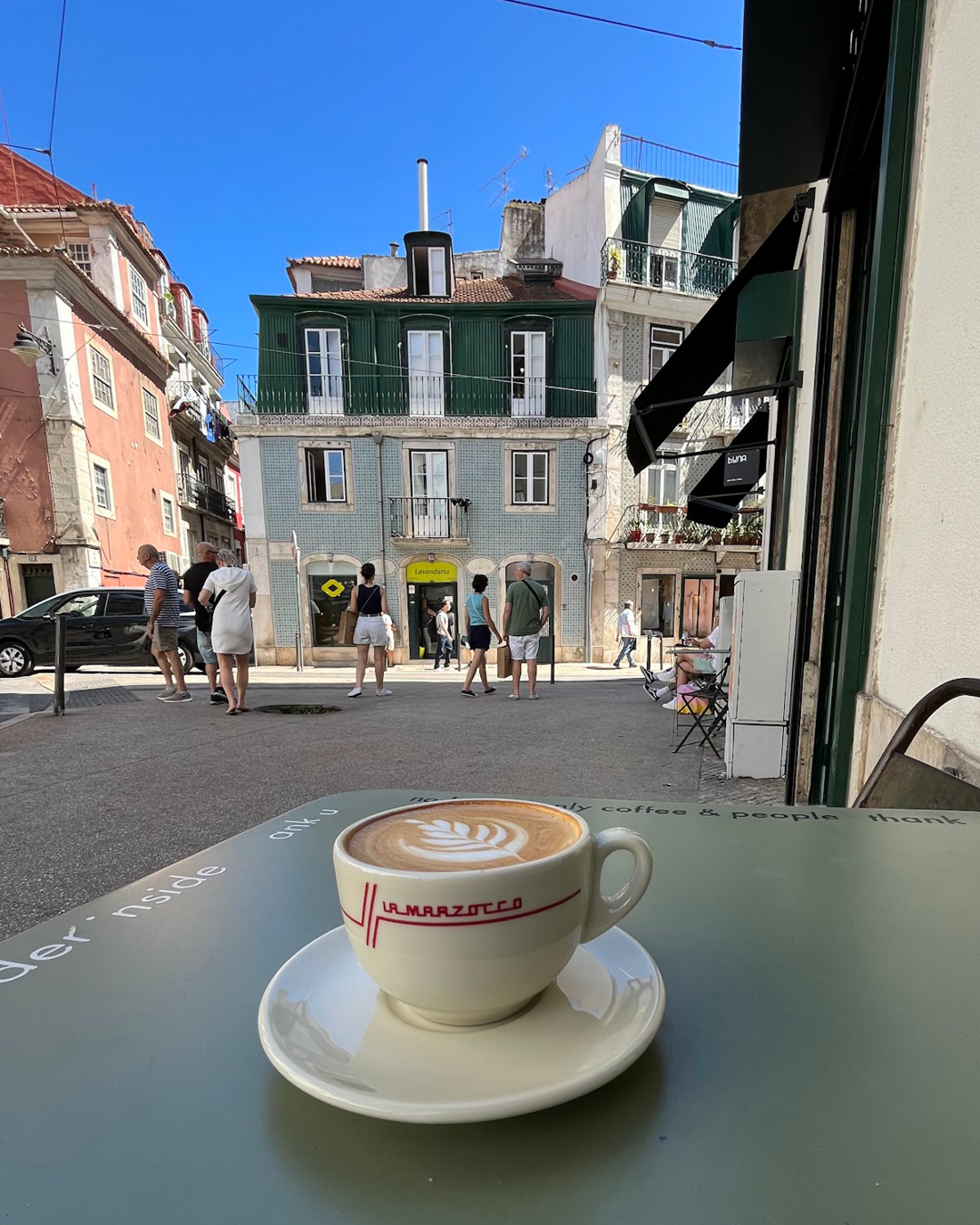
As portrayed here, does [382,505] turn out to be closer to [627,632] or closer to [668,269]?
[627,632]

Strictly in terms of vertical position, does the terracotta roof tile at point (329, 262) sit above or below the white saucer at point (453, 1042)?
above

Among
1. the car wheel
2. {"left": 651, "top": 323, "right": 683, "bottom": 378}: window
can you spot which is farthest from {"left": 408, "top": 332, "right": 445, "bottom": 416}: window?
the car wheel

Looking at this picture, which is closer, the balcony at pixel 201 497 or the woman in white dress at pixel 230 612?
the woman in white dress at pixel 230 612

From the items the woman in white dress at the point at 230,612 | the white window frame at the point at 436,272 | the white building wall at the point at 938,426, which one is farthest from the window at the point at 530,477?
the white building wall at the point at 938,426

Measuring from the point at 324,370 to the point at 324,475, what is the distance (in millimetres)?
2520

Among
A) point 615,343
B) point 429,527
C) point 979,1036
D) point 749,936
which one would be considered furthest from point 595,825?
point 615,343

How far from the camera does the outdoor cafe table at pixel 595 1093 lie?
0.34 metres

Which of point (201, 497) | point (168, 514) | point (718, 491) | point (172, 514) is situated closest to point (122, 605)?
point (718, 491)

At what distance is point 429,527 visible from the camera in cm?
1456

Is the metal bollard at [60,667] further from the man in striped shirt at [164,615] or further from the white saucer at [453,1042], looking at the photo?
the white saucer at [453,1042]

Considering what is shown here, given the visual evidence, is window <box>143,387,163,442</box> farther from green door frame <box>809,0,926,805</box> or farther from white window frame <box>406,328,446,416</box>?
green door frame <box>809,0,926,805</box>

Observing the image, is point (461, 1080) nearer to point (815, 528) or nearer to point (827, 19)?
point (815, 528)

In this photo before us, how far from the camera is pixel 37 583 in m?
13.3

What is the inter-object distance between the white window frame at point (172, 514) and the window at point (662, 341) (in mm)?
15156
